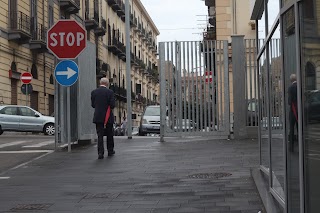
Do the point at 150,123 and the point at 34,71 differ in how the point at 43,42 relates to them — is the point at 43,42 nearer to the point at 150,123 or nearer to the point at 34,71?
the point at 34,71

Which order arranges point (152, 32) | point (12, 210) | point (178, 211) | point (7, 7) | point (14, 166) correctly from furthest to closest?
point (152, 32), point (7, 7), point (14, 166), point (12, 210), point (178, 211)

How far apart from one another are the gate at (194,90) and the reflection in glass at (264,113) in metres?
8.21

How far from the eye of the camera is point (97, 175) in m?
9.10

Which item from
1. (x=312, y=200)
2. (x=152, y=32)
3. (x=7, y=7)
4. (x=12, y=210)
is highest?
(x=152, y=32)

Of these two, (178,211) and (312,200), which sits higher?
(312,200)

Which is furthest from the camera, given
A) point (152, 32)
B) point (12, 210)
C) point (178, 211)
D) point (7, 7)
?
point (152, 32)

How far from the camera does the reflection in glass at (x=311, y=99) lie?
3377 mm

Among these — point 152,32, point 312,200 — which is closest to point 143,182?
point 312,200

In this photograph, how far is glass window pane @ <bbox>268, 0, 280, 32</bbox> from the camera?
484 cm

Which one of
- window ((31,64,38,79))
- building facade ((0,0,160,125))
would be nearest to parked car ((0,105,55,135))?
building facade ((0,0,160,125))

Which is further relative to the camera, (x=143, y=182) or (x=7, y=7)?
(x=7, y=7)

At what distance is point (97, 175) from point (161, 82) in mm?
7228

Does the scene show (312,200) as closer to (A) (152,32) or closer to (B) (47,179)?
(B) (47,179)

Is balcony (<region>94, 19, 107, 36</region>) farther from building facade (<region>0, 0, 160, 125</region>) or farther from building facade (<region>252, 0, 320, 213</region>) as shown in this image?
building facade (<region>252, 0, 320, 213</region>)
